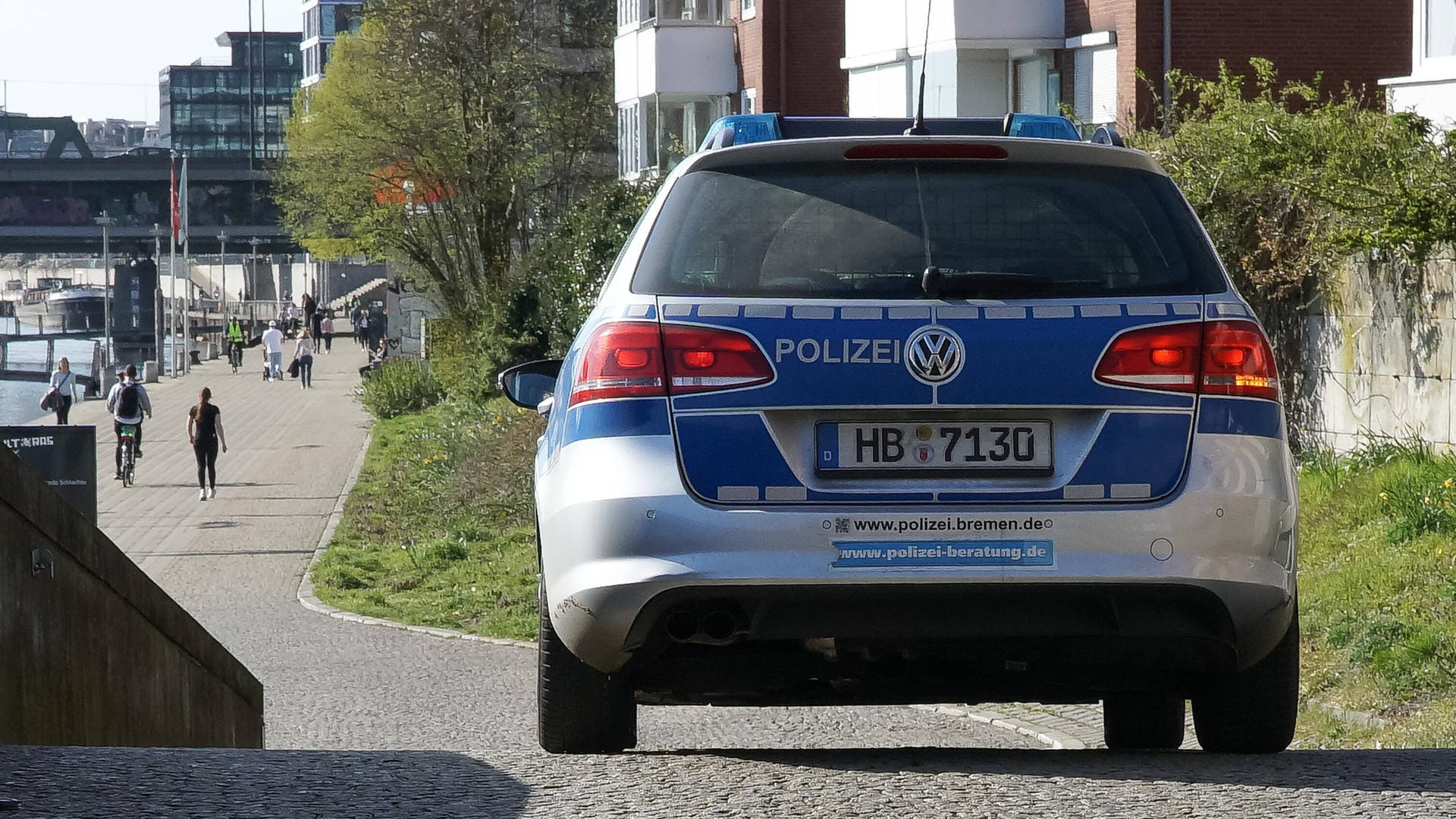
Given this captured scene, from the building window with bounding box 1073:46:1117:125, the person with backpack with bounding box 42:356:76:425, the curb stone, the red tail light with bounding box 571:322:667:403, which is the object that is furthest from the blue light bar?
the person with backpack with bounding box 42:356:76:425

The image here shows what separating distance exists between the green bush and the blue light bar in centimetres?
3685

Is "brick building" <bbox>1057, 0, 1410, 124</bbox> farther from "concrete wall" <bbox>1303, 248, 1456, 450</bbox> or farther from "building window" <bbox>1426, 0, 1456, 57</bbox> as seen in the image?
"concrete wall" <bbox>1303, 248, 1456, 450</bbox>

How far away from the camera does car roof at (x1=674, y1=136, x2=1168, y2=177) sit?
4.87 metres

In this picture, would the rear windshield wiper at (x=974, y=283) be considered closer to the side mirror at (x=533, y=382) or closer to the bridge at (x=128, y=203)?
the side mirror at (x=533, y=382)

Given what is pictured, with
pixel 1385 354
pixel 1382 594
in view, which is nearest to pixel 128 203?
pixel 1385 354

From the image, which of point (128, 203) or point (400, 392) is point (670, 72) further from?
point (128, 203)

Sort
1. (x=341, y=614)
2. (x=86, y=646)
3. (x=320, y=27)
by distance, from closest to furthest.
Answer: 1. (x=86, y=646)
2. (x=341, y=614)
3. (x=320, y=27)

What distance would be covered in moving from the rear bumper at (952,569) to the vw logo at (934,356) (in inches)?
11.5

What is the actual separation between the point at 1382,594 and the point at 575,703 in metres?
6.50

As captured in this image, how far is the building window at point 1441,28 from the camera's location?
1834cm

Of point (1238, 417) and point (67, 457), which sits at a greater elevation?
point (1238, 417)

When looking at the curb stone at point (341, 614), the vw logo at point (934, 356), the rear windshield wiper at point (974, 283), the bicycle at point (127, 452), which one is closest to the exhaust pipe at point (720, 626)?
the vw logo at point (934, 356)

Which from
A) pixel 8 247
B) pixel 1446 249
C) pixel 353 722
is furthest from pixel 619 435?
pixel 8 247

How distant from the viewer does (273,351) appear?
6072 cm
